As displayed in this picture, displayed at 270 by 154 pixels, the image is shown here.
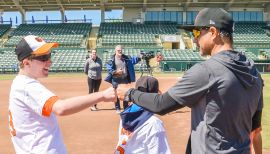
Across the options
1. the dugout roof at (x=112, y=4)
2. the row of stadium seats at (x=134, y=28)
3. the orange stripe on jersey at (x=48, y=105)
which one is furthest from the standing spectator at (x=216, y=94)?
the dugout roof at (x=112, y=4)

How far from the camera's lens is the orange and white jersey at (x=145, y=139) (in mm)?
3742

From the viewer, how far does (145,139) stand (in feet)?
12.3

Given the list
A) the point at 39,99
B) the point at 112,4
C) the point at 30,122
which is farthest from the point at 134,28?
the point at 39,99

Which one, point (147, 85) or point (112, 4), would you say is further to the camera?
point (112, 4)

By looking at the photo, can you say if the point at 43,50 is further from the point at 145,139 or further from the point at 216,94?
the point at 145,139

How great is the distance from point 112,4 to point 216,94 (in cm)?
4480

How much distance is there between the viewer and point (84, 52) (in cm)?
3728

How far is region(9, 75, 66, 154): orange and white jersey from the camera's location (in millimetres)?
2719

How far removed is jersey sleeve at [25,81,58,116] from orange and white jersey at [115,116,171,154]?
52.4 inches

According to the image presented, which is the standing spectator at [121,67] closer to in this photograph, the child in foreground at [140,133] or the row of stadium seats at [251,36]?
the child in foreground at [140,133]

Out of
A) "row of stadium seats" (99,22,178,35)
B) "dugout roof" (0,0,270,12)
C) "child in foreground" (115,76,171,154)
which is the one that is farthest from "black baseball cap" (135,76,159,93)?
"dugout roof" (0,0,270,12)

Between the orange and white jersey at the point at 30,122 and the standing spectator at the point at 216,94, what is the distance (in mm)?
743

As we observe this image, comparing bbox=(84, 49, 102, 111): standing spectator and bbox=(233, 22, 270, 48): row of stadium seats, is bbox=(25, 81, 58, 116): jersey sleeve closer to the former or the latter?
bbox=(84, 49, 102, 111): standing spectator

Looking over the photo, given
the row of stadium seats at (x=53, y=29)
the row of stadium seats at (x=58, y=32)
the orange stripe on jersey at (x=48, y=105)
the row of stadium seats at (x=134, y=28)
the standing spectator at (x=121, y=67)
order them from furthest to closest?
the row of stadium seats at (x=53, y=29), the row of stadium seats at (x=134, y=28), the row of stadium seats at (x=58, y=32), the standing spectator at (x=121, y=67), the orange stripe on jersey at (x=48, y=105)
